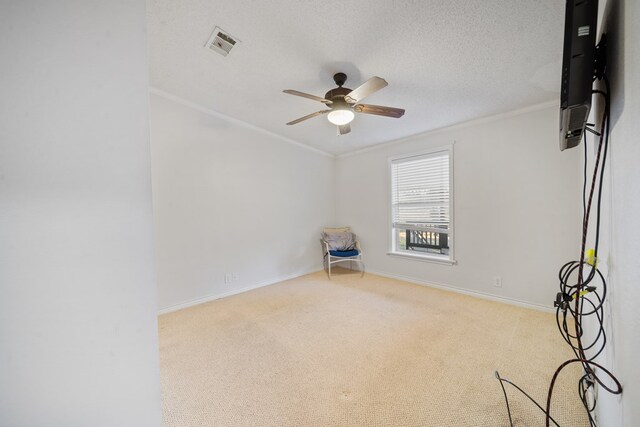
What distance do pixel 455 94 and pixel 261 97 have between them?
7.02 feet

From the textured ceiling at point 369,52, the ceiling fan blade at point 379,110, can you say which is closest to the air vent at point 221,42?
the textured ceiling at point 369,52

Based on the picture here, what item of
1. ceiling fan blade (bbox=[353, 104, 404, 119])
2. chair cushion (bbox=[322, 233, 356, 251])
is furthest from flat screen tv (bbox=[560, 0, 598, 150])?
chair cushion (bbox=[322, 233, 356, 251])

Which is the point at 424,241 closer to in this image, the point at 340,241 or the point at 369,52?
the point at 340,241

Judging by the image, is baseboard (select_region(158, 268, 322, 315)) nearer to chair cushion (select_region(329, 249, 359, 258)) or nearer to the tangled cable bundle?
chair cushion (select_region(329, 249, 359, 258))

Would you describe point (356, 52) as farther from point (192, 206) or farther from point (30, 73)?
point (192, 206)

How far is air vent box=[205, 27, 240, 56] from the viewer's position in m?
1.75

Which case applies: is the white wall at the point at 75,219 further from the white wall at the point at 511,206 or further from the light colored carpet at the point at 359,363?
the white wall at the point at 511,206

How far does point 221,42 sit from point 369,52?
1.20 m

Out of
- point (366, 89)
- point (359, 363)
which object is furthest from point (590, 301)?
point (366, 89)

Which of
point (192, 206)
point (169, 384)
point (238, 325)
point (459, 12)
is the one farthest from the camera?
point (192, 206)

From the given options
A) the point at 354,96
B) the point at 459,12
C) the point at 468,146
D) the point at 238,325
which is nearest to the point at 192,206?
the point at 238,325

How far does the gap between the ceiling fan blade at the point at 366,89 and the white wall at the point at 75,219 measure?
150 centimetres

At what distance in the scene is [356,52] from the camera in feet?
6.08

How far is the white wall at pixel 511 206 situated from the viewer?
248 centimetres
